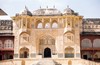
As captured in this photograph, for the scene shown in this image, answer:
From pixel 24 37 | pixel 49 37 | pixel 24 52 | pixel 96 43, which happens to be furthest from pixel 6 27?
pixel 96 43

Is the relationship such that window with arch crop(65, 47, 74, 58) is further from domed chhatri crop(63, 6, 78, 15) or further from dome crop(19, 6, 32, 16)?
dome crop(19, 6, 32, 16)

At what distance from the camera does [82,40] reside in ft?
129

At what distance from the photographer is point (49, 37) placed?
38.4 metres

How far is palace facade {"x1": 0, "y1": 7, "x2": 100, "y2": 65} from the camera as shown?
37.6 m

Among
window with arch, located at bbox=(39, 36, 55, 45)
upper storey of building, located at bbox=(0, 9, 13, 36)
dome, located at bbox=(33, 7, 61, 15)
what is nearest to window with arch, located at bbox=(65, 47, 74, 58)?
window with arch, located at bbox=(39, 36, 55, 45)

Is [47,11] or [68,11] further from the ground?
[47,11]

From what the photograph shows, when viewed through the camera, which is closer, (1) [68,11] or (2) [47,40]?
(1) [68,11]

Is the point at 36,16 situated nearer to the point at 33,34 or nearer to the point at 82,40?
the point at 33,34

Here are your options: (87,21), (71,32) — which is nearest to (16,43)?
(71,32)

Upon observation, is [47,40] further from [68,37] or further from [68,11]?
[68,11]

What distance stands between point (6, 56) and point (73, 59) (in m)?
10.6

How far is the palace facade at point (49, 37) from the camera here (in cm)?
3759

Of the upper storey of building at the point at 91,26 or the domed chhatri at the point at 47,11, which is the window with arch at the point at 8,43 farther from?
the upper storey of building at the point at 91,26

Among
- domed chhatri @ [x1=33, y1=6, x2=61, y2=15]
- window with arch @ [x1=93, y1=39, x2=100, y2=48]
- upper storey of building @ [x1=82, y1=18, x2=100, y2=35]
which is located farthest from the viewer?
upper storey of building @ [x1=82, y1=18, x2=100, y2=35]
